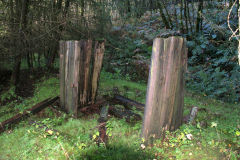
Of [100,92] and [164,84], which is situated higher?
[164,84]

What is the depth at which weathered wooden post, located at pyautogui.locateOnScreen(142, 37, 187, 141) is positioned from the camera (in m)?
2.79

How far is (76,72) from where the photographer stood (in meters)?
4.36

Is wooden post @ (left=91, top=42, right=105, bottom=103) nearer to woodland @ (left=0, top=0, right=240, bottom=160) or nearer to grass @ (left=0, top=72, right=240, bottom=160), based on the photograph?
woodland @ (left=0, top=0, right=240, bottom=160)

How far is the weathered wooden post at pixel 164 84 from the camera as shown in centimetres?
279

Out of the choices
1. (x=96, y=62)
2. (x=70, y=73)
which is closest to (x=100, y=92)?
(x=96, y=62)

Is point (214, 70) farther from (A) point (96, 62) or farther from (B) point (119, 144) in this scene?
(B) point (119, 144)

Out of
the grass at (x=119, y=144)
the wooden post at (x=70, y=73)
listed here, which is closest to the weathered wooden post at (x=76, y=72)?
the wooden post at (x=70, y=73)

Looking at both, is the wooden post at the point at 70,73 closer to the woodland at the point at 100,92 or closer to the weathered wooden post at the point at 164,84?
the woodland at the point at 100,92

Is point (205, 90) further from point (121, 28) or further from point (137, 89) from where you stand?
point (121, 28)

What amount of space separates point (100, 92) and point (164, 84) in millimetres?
3339

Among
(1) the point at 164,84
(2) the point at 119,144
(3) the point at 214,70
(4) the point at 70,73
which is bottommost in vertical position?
(2) the point at 119,144

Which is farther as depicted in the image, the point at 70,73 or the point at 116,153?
the point at 70,73

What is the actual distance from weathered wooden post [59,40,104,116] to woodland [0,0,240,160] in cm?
3

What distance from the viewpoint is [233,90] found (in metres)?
6.24
